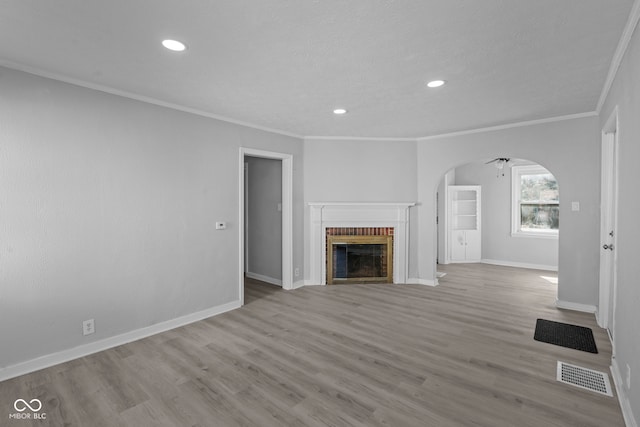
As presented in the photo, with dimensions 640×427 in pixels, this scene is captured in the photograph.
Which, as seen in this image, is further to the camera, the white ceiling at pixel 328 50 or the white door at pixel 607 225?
the white door at pixel 607 225

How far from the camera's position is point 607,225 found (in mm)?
3375

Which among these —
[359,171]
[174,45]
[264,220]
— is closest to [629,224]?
[174,45]

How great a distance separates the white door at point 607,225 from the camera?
10.8 feet

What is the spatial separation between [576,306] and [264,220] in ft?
14.8

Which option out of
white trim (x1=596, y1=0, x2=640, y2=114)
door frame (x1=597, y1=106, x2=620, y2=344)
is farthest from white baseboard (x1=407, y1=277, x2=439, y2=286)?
white trim (x1=596, y1=0, x2=640, y2=114)

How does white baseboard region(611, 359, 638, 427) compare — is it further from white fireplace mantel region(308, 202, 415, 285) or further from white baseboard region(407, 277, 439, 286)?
white fireplace mantel region(308, 202, 415, 285)

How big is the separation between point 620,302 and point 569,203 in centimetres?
201

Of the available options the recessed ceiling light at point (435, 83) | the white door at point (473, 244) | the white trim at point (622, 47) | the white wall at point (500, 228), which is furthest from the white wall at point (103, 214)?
the white wall at point (500, 228)

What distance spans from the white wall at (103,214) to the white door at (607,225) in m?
4.17

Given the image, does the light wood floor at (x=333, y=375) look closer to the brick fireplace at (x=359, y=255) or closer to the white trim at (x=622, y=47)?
the brick fireplace at (x=359, y=255)

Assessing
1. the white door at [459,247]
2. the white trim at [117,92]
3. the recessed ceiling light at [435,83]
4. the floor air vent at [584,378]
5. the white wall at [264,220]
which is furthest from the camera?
the white door at [459,247]

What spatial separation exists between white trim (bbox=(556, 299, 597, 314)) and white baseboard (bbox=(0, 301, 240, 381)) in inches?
167

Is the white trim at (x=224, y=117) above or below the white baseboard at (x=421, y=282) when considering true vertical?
above

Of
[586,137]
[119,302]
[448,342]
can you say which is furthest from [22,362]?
[586,137]
